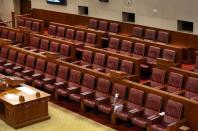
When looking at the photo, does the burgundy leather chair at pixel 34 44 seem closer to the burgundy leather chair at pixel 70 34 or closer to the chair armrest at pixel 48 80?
the burgundy leather chair at pixel 70 34

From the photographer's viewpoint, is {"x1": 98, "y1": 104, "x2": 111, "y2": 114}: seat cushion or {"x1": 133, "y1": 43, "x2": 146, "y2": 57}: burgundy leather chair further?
{"x1": 133, "y1": 43, "x2": 146, "y2": 57}: burgundy leather chair

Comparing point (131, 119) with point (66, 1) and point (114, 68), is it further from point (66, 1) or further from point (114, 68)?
point (66, 1)

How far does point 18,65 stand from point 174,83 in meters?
2.07

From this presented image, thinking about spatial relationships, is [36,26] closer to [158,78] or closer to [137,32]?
[137,32]

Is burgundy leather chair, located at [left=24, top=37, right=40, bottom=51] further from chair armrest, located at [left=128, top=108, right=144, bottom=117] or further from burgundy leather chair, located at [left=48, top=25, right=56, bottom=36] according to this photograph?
chair armrest, located at [left=128, top=108, right=144, bottom=117]

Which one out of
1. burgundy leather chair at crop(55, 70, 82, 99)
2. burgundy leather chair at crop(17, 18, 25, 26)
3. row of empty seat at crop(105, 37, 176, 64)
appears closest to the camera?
burgundy leather chair at crop(55, 70, 82, 99)

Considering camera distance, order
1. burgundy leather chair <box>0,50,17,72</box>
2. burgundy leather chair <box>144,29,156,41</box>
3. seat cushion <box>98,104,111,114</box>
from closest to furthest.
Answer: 1. seat cushion <box>98,104,111,114</box>
2. burgundy leather chair <box>0,50,17,72</box>
3. burgundy leather chair <box>144,29,156,41</box>

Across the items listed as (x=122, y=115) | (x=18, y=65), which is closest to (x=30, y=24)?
(x=18, y=65)

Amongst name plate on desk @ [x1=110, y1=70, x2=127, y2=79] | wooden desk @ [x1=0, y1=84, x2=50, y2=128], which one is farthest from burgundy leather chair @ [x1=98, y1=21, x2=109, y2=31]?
wooden desk @ [x1=0, y1=84, x2=50, y2=128]

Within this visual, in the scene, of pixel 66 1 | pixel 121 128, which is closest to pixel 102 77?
pixel 121 128

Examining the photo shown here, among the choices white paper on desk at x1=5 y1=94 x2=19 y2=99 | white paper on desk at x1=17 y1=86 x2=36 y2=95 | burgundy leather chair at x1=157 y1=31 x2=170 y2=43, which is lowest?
white paper on desk at x1=5 y1=94 x2=19 y2=99

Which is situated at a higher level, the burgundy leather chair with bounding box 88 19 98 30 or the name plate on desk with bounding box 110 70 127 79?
the burgundy leather chair with bounding box 88 19 98 30

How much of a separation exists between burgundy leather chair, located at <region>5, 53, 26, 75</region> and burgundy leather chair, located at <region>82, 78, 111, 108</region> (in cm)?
127

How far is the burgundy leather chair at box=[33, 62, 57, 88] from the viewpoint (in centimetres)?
415
